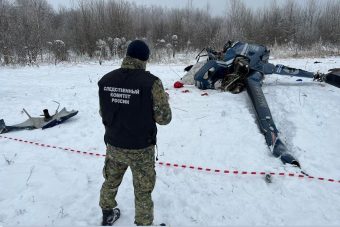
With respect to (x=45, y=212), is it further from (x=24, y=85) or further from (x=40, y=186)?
(x=24, y=85)

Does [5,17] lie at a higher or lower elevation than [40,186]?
higher

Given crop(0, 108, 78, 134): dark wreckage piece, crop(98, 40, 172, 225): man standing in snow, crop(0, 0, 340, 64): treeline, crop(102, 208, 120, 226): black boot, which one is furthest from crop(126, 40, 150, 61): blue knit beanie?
crop(0, 0, 340, 64): treeline

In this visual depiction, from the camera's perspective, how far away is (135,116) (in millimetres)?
3021

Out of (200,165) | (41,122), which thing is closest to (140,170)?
(200,165)

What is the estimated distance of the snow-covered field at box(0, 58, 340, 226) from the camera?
379 centimetres

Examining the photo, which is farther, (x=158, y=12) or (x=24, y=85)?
(x=158, y=12)

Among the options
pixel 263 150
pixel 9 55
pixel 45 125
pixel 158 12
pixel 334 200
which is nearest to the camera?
pixel 334 200

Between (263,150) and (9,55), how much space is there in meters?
13.6

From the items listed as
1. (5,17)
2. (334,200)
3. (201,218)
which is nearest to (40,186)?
(201,218)

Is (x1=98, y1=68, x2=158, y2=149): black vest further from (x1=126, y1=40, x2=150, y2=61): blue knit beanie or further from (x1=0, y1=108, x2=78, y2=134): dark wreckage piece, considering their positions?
(x1=0, y1=108, x2=78, y2=134): dark wreckage piece

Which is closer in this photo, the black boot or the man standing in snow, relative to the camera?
the man standing in snow

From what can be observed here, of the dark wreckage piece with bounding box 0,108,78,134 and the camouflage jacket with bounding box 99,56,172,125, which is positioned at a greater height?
the camouflage jacket with bounding box 99,56,172,125

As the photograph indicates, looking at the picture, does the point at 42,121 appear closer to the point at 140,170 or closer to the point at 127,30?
the point at 140,170

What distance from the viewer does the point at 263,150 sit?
5289 millimetres
